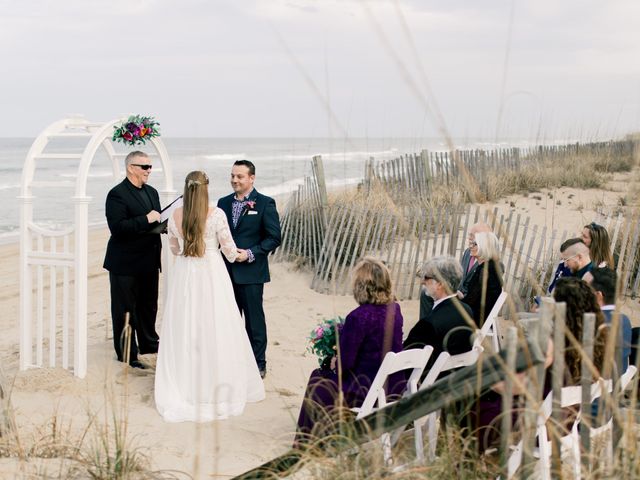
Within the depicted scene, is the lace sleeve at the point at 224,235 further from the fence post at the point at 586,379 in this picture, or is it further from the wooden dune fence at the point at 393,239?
the fence post at the point at 586,379

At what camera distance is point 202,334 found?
5863mm

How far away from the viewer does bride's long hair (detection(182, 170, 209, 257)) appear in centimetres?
578

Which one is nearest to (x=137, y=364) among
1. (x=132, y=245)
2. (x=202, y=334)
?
(x=132, y=245)

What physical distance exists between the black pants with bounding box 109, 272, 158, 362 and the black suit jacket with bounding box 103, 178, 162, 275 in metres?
0.11

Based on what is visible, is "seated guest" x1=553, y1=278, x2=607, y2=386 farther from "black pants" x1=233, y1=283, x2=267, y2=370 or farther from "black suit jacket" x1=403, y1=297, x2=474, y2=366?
"black pants" x1=233, y1=283, x2=267, y2=370

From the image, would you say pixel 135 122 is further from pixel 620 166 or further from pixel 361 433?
pixel 620 166

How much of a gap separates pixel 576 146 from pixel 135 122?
1504cm

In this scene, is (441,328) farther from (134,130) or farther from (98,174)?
(98,174)

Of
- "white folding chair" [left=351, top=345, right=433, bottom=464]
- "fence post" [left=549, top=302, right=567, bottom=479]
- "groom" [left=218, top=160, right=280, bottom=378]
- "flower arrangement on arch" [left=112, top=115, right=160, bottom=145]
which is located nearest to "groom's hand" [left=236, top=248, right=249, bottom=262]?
"groom" [left=218, top=160, right=280, bottom=378]

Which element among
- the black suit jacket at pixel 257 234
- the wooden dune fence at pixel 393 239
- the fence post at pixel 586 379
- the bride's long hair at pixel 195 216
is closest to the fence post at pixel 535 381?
the fence post at pixel 586 379

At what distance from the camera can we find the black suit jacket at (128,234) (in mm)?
6508

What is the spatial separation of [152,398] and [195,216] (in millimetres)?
1557

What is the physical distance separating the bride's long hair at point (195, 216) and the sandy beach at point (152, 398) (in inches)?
35.5

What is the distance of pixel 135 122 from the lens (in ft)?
21.9
